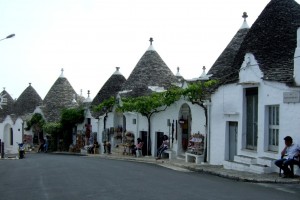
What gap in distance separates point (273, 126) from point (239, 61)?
4288 mm

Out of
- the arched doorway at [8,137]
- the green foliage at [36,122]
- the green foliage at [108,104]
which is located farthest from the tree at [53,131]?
the green foliage at [108,104]

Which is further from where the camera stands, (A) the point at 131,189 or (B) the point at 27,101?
(B) the point at 27,101

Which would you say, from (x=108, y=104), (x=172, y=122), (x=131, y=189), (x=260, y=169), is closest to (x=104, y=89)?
(x=108, y=104)

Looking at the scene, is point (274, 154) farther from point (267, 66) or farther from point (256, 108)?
point (267, 66)

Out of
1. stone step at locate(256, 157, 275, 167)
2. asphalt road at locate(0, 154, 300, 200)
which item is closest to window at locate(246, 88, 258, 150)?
stone step at locate(256, 157, 275, 167)

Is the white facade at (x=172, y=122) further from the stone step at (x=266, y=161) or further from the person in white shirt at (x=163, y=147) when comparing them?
the stone step at (x=266, y=161)

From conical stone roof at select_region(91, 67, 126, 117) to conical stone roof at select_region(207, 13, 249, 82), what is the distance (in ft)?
47.9

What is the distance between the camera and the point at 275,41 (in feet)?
56.1

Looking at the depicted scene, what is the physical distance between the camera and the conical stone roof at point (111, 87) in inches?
1503

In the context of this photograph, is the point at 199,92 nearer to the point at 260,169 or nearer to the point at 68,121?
the point at 260,169

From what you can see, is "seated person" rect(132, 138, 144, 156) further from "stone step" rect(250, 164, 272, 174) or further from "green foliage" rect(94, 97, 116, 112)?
"stone step" rect(250, 164, 272, 174)

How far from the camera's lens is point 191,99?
21125mm

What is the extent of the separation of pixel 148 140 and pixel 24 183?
14617 mm

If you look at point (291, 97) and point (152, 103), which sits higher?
point (291, 97)
